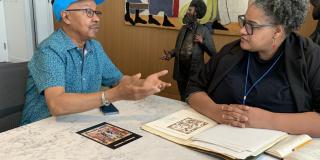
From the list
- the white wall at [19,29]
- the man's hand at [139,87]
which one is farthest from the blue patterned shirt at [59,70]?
the white wall at [19,29]

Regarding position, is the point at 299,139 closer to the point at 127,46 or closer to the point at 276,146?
the point at 276,146

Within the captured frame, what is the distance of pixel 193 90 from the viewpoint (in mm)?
1461

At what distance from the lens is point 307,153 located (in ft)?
3.23

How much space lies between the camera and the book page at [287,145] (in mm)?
984

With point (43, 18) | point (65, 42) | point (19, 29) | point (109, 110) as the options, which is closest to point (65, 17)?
point (65, 42)

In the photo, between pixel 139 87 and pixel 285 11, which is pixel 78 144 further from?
pixel 285 11

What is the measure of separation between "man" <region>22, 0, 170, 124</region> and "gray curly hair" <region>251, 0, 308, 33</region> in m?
0.52

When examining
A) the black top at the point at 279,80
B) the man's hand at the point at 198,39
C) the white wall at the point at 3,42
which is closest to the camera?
the black top at the point at 279,80

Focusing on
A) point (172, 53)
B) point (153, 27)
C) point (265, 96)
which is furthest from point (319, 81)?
point (153, 27)

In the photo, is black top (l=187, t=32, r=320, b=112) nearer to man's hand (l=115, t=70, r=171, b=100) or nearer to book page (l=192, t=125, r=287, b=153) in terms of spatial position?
book page (l=192, t=125, r=287, b=153)

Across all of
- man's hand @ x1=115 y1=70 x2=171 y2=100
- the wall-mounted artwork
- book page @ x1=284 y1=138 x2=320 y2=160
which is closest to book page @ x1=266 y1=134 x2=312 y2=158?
book page @ x1=284 y1=138 x2=320 y2=160

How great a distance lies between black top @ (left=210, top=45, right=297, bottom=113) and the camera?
50.4 inches

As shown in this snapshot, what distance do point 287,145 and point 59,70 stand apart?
0.96 meters

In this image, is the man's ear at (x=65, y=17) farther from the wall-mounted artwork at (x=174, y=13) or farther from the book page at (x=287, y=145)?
the wall-mounted artwork at (x=174, y=13)
